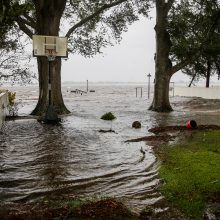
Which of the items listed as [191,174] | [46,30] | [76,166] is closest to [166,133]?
[76,166]

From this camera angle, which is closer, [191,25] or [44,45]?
[44,45]

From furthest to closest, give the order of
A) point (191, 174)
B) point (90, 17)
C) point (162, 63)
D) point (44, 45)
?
1. point (162, 63)
2. point (90, 17)
3. point (44, 45)
4. point (191, 174)

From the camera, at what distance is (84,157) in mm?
10195

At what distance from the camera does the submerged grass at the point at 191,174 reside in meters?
6.30

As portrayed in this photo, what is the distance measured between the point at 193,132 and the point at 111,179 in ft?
24.3

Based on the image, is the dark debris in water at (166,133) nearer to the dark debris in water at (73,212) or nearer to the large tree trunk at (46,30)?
the dark debris in water at (73,212)

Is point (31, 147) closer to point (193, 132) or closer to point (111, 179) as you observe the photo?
point (111, 179)

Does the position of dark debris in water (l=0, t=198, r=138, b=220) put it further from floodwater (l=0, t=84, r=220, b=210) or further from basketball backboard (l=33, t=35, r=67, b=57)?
basketball backboard (l=33, t=35, r=67, b=57)

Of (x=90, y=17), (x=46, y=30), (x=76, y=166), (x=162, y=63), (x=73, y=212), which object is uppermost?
(x=90, y=17)

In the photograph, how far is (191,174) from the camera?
804 cm

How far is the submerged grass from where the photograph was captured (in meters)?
6.30

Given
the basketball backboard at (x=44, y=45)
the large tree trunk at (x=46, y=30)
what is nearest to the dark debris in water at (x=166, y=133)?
the basketball backboard at (x=44, y=45)

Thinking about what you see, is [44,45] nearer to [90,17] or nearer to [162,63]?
[90,17]

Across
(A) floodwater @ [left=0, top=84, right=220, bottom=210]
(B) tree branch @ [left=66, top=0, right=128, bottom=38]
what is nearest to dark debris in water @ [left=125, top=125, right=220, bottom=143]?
(A) floodwater @ [left=0, top=84, right=220, bottom=210]
